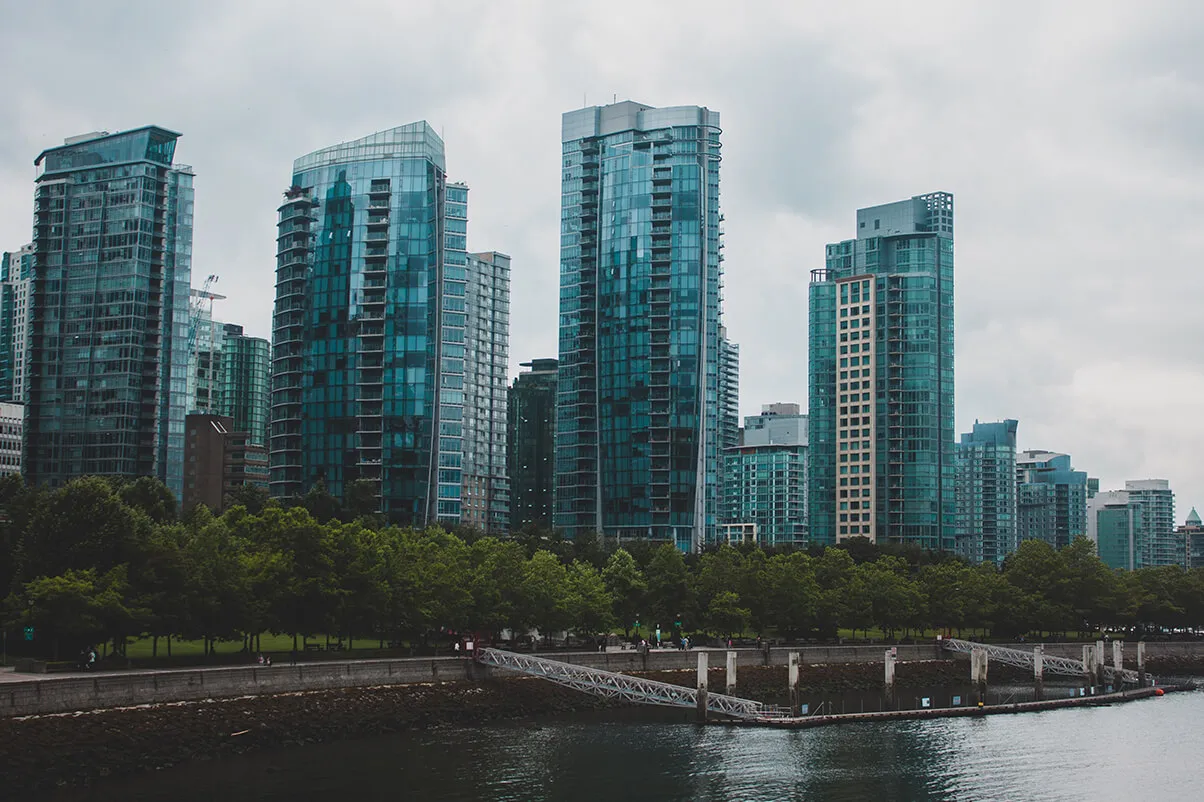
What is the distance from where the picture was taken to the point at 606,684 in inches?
4235

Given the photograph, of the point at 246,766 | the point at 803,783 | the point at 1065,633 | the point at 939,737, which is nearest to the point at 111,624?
the point at 246,766

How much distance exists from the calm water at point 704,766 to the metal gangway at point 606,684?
2.04m

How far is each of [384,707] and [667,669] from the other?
109 feet

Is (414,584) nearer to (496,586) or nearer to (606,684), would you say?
(496,586)

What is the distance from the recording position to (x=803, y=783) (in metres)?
79.1

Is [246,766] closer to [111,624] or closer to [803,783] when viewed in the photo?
[111,624]

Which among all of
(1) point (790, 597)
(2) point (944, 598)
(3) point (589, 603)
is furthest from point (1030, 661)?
(3) point (589, 603)

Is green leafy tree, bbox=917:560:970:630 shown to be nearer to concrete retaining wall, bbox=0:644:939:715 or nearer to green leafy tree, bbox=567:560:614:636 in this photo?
concrete retaining wall, bbox=0:644:939:715

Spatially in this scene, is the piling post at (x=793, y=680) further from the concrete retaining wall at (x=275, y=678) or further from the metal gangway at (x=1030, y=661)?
the metal gangway at (x=1030, y=661)

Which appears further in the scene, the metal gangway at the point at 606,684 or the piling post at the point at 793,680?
the piling post at the point at 793,680

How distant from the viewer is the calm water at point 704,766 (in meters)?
73.6

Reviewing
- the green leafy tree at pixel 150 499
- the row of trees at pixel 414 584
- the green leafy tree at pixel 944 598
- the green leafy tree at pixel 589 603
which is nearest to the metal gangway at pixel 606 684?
the row of trees at pixel 414 584

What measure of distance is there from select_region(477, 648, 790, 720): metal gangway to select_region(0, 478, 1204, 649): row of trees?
8.81 meters

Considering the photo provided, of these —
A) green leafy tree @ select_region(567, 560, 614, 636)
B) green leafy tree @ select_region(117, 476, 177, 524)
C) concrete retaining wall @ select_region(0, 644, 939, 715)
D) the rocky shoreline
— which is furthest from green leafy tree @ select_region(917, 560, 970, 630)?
green leafy tree @ select_region(117, 476, 177, 524)
